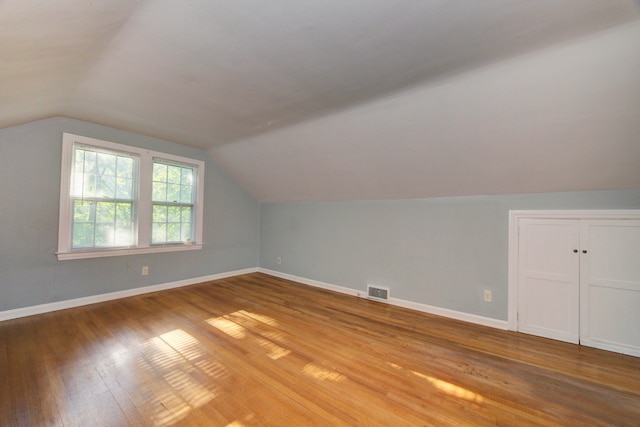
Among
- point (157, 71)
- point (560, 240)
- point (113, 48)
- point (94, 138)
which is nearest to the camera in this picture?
point (113, 48)

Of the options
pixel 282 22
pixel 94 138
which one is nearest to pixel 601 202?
pixel 282 22

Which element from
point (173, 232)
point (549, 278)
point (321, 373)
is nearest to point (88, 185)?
point (173, 232)

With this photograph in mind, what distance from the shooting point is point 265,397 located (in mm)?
1672

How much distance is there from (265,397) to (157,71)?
98.8 inches

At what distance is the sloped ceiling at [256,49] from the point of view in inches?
50.8

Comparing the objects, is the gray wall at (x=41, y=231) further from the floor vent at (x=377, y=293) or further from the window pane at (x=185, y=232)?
the floor vent at (x=377, y=293)

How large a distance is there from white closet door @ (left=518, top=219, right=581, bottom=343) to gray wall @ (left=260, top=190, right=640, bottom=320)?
168 mm

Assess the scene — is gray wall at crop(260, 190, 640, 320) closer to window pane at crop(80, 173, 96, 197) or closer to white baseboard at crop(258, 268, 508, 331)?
white baseboard at crop(258, 268, 508, 331)

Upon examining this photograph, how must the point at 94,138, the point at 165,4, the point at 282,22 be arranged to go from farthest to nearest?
the point at 94,138 → the point at 282,22 → the point at 165,4

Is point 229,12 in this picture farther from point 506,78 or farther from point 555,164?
point 555,164

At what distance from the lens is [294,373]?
1926 mm

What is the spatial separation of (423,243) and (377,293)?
983mm

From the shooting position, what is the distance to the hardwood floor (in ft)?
5.03

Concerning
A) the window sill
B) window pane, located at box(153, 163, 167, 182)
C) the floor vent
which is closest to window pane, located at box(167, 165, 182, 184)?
window pane, located at box(153, 163, 167, 182)
